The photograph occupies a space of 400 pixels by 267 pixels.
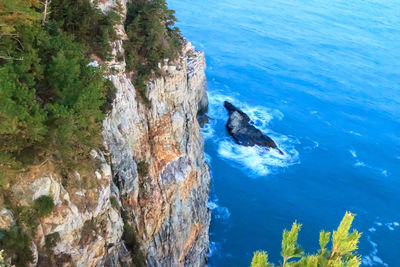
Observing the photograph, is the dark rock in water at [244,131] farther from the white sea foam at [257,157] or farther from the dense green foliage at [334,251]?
the dense green foliage at [334,251]

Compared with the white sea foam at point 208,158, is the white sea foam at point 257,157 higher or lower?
higher

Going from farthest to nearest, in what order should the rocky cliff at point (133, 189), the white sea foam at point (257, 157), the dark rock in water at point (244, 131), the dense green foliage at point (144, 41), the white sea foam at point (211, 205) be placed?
the dark rock in water at point (244, 131), the white sea foam at point (257, 157), the white sea foam at point (211, 205), the dense green foliage at point (144, 41), the rocky cliff at point (133, 189)

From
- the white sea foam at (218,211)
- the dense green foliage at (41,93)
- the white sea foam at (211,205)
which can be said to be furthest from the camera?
the white sea foam at (211,205)

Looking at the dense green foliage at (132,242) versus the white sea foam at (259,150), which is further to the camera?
the white sea foam at (259,150)

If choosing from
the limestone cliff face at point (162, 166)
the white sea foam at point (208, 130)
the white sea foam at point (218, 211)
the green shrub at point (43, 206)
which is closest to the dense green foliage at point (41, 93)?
the green shrub at point (43, 206)

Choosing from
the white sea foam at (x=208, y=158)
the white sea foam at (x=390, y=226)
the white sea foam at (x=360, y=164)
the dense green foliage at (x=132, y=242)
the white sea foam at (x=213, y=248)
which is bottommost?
the white sea foam at (x=213, y=248)

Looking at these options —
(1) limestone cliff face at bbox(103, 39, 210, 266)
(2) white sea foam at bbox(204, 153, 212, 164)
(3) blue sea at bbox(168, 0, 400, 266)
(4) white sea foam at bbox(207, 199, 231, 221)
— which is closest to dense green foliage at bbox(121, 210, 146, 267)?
(1) limestone cliff face at bbox(103, 39, 210, 266)

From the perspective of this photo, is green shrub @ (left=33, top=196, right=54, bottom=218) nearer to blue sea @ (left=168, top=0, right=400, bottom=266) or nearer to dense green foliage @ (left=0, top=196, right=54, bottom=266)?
dense green foliage @ (left=0, top=196, right=54, bottom=266)

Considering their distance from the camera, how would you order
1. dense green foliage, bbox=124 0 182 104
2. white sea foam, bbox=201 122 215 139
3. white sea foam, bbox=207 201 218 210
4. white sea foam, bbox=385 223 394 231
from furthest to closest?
white sea foam, bbox=201 122 215 139, white sea foam, bbox=207 201 218 210, white sea foam, bbox=385 223 394 231, dense green foliage, bbox=124 0 182 104
